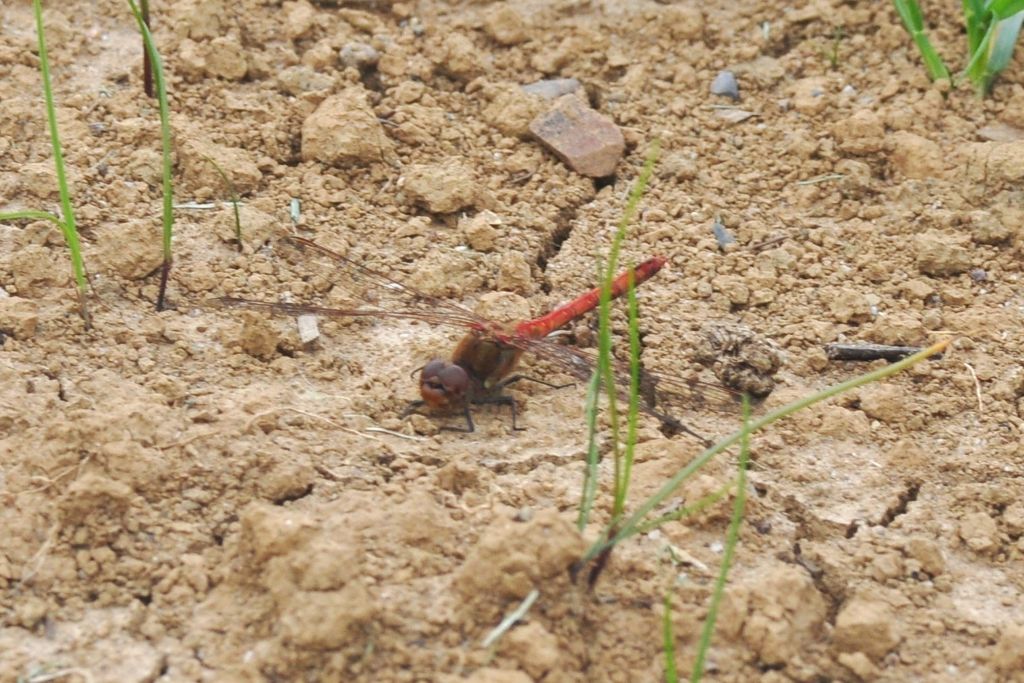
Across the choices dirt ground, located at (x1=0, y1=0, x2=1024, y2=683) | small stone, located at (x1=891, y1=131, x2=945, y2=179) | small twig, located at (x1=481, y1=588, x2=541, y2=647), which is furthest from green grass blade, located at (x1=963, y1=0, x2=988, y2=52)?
small twig, located at (x1=481, y1=588, x2=541, y2=647)

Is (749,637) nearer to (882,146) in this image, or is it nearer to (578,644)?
(578,644)

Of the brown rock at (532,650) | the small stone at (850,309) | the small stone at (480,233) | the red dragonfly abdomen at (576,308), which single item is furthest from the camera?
the small stone at (480,233)

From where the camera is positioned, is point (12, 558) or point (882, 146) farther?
point (882, 146)

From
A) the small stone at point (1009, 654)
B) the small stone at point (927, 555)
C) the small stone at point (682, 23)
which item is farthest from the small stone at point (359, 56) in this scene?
the small stone at point (1009, 654)

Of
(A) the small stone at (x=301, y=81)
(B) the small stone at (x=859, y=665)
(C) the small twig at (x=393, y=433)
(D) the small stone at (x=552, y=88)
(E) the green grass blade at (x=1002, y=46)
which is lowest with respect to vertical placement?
(B) the small stone at (x=859, y=665)

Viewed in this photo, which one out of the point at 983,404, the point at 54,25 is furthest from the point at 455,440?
the point at 54,25

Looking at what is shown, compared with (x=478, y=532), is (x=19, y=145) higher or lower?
higher

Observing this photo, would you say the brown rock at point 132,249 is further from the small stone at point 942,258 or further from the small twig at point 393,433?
the small stone at point 942,258

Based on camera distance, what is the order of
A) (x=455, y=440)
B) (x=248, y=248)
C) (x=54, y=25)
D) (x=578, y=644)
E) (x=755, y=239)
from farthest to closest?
1. (x=54, y=25)
2. (x=755, y=239)
3. (x=248, y=248)
4. (x=455, y=440)
5. (x=578, y=644)
